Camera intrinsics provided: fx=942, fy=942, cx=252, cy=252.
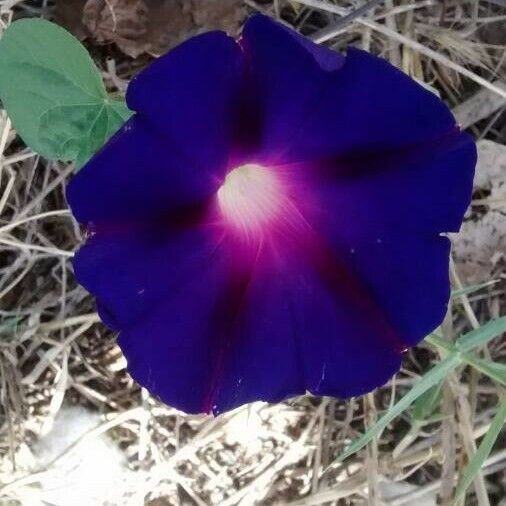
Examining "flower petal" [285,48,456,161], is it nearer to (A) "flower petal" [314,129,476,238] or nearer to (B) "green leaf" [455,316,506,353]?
(A) "flower petal" [314,129,476,238]

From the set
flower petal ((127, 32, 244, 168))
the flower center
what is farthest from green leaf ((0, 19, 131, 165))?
flower petal ((127, 32, 244, 168))

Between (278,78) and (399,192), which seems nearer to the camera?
(278,78)

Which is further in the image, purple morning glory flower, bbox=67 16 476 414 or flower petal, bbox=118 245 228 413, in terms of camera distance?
flower petal, bbox=118 245 228 413

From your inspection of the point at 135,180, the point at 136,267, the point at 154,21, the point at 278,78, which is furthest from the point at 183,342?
the point at 154,21

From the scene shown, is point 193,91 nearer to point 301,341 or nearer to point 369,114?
point 369,114

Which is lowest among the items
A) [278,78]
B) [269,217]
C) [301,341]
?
[301,341]

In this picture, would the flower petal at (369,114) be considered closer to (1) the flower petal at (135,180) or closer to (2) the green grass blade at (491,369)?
(1) the flower petal at (135,180)

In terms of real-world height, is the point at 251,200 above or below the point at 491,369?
above
